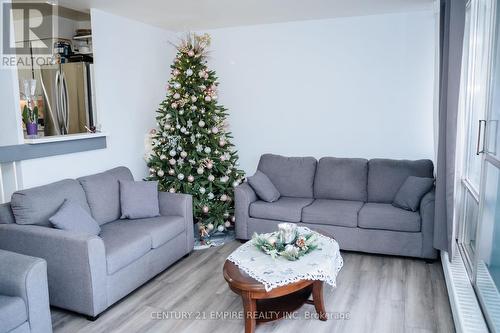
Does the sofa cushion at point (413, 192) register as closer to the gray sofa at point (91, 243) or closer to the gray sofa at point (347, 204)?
the gray sofa at point (347, 204)

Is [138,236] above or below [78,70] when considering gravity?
below

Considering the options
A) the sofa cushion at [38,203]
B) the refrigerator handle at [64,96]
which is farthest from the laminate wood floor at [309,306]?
the refrigerator handle at [64,96]

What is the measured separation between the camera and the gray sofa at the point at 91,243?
2.84m

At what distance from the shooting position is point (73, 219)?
316cm

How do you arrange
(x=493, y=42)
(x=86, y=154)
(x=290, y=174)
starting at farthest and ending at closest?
1. (x=290, y=174)
2. (x=86, y=154)
3. (x=493, y=42)

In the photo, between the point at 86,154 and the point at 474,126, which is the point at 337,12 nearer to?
the point at 474,126

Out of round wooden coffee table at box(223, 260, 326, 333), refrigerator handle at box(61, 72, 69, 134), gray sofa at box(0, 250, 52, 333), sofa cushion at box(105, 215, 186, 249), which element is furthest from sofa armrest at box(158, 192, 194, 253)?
gray sofa at box(0, 250, 52, 333)

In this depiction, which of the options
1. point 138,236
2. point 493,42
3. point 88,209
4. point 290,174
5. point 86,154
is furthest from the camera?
point 290,174

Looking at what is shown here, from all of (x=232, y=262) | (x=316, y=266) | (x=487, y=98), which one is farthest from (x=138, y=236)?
(x=487, y=98)

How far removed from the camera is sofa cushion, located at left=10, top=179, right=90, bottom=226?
3.10 metres

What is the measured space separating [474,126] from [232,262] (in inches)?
91.9

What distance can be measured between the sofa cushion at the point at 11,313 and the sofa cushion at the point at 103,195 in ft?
4.50

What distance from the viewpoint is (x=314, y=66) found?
4.86 m

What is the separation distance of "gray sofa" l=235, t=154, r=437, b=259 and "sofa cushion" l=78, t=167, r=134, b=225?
1.29 m
